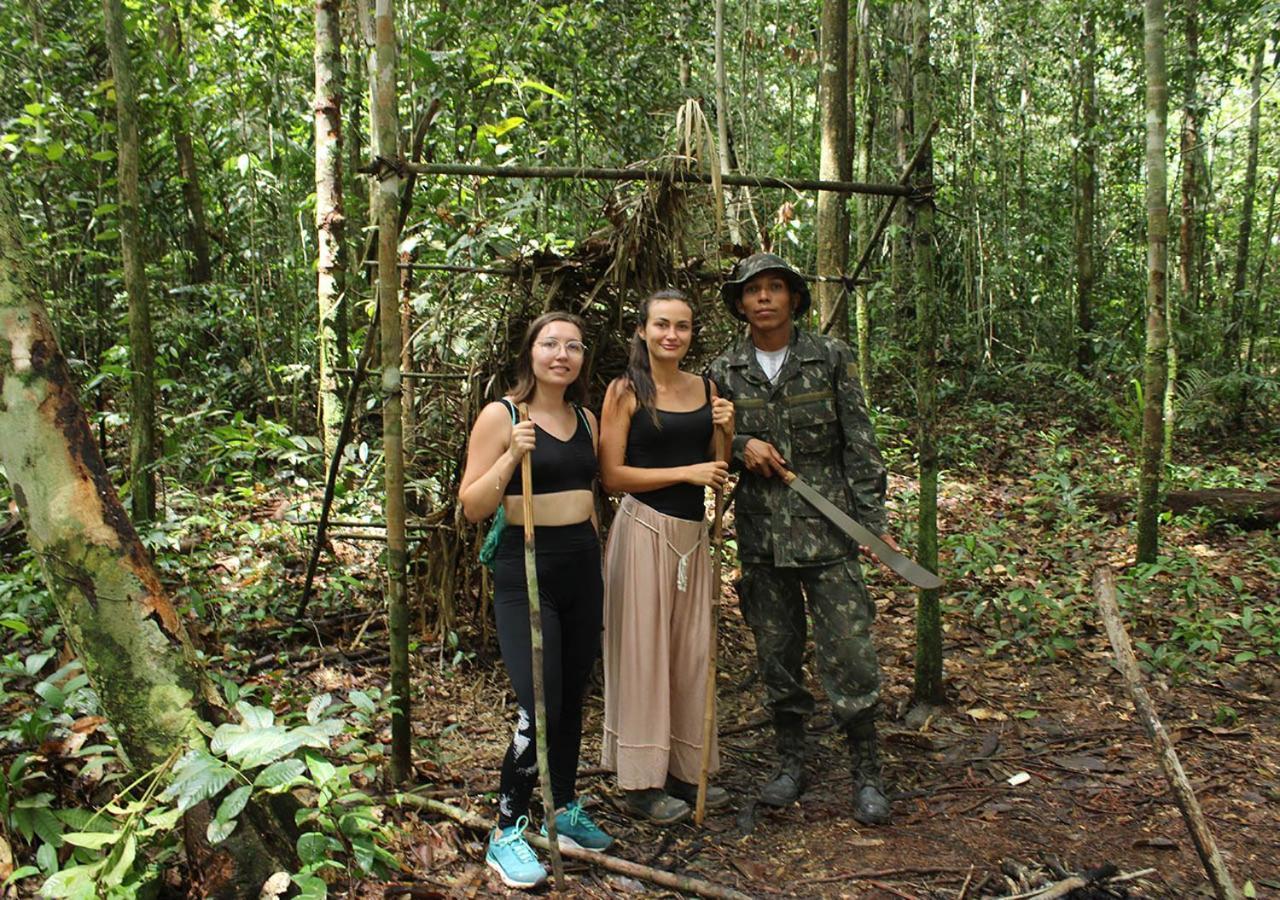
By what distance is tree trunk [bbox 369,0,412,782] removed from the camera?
3.23 m

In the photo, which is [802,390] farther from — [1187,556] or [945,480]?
[945,480]

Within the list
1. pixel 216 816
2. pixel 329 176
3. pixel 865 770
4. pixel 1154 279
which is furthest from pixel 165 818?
pixel 1154 279

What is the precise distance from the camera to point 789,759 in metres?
3.84

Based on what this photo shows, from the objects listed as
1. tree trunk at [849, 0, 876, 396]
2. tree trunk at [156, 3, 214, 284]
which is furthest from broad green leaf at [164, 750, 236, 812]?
tree trunk at [849, 0, 876, 396]

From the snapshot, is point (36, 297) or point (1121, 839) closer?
point (36, 297)

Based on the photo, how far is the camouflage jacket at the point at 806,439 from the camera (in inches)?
146

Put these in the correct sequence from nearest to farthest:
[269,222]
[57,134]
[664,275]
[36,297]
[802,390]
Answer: [36,297]
[802,390]
[664,275]
[57,134]
[269,222]

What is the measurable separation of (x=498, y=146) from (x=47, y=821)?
434cm

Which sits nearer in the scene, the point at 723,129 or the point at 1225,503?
the point at 723,129

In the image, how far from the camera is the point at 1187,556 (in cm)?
628

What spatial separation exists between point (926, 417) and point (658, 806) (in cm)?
217

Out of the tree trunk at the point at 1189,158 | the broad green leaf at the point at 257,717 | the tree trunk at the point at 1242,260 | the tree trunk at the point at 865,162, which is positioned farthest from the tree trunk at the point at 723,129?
the tree trunk at the point at 1242,260

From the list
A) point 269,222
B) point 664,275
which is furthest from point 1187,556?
point 269,222

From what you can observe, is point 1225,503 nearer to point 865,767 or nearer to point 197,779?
point 865,767
